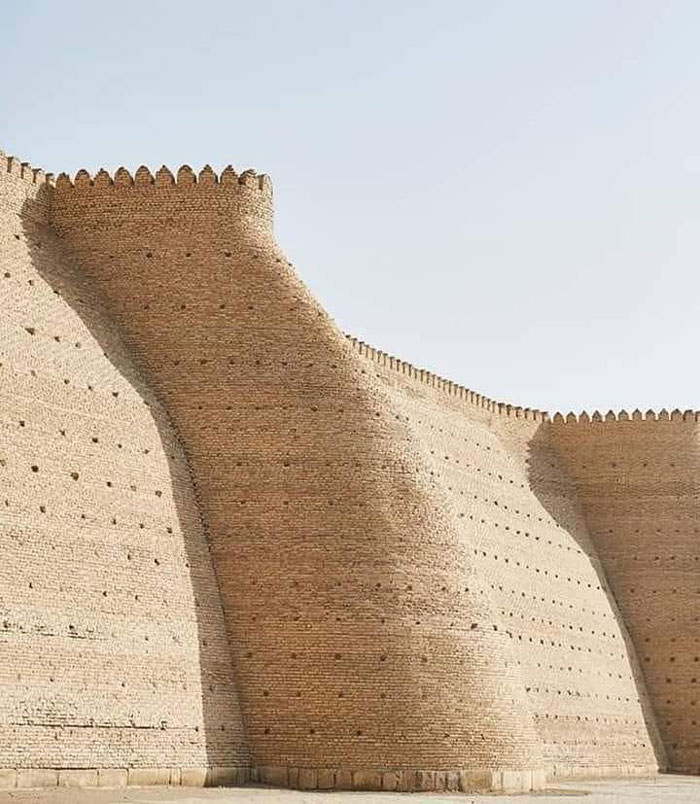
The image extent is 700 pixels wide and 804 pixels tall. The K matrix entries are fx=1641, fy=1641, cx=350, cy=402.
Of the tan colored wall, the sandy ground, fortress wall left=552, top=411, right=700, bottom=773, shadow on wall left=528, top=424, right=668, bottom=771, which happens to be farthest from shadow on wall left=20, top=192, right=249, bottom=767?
fortress wall left=552, top=411, right=700, bottom=773

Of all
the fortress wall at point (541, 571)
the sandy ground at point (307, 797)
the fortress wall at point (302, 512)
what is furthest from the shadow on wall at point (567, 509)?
the fortress wall at point (302, 512)

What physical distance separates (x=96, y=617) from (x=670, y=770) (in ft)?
66.1

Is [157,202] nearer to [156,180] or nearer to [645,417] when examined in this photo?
[156,180]

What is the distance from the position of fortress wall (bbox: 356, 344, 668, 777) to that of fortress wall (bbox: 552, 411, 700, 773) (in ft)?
1.58

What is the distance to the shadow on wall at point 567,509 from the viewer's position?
38812 mm

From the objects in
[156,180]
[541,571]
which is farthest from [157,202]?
[541,571]

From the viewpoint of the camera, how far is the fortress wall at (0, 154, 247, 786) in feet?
70.3

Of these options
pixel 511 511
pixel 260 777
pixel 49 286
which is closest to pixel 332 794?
pixel 260 777

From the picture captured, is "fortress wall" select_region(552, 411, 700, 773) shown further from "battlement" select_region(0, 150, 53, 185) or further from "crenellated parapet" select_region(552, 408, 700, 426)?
"battlement" select_region(0, 150, 53, 185)

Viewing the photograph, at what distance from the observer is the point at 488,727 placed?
25.8 metres

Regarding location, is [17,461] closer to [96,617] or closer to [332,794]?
[96,617]

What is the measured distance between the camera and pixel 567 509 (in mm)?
40719

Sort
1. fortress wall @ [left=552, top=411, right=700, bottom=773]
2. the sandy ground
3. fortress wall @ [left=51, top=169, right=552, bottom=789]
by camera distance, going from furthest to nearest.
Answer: fortress wall @ [left=552, top=411, right=700, bottom=773] < fortress wall @ [left=51, top=169, right=552, bottom=789] < the sandy ground

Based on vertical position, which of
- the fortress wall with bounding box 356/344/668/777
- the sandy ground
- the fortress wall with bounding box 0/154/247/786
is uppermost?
the fortress wall with bounding box 356/344/668/777
